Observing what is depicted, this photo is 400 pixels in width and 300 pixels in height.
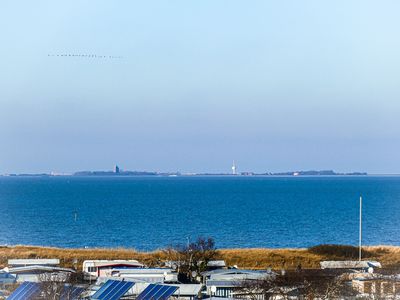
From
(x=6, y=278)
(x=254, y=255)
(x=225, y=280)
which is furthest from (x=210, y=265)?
(x=254, y=255)

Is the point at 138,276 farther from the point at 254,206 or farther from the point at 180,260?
the point at 254,206

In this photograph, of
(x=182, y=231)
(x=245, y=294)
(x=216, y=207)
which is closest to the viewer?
(x=245, y=294)

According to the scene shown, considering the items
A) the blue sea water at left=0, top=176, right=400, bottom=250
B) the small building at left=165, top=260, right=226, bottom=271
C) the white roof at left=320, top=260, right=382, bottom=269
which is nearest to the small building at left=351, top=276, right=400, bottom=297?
the white roof at left=320, top=260, right=382, bottom=269

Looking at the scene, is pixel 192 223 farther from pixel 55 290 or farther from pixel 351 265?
pixel 55 290

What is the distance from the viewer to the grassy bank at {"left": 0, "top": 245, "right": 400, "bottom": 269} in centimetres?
3179

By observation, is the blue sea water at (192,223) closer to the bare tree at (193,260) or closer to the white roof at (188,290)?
the bare tree at (193,260)

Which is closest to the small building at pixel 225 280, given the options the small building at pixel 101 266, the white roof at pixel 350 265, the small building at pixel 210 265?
the small building at pixel 210 265

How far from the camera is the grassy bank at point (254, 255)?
31.8 m

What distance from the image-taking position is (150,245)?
50.5 metres

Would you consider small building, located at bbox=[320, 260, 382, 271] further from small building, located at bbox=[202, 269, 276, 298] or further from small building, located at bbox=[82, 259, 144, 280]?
small building, located at bbox=[82, 259, 144, 280]

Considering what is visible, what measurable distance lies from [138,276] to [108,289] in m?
5.29

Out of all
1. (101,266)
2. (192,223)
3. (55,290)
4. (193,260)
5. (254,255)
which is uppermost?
(55,290)

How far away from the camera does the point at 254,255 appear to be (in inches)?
1368

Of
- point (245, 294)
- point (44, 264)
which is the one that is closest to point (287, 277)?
point (245, 294)
